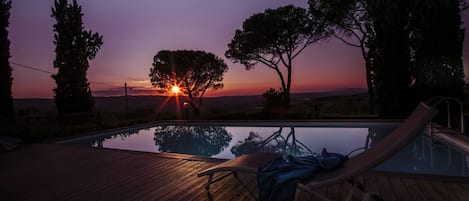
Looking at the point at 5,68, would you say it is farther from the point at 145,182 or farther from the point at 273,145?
the point at 273,145

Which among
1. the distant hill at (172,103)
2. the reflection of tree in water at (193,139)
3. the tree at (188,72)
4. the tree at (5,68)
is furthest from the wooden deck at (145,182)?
the tree at (188,72)

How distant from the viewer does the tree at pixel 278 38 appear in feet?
43.5

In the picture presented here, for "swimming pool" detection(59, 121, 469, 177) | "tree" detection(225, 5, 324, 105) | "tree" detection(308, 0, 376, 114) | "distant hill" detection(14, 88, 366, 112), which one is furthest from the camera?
"distant hill" detection(14, 88, 366, 112)

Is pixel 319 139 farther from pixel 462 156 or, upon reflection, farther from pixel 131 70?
pixel 131 70

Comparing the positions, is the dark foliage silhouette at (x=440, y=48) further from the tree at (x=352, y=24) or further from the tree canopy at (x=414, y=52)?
the tree at (x=352, y=24)

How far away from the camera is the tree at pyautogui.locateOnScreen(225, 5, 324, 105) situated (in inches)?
522

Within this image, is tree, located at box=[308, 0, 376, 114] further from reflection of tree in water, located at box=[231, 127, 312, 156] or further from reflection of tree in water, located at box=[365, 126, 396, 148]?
reflection of tree in water, located at box=[231, 127, 312, 156]

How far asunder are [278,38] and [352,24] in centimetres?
360

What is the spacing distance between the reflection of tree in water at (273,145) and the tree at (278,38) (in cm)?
521

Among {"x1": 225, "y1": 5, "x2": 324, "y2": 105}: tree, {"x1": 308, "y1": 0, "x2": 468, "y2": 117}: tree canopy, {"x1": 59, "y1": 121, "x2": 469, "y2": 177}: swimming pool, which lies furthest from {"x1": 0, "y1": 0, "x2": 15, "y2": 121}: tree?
{"x1": 308, "y1": 0, "x2": 468, "y2": 117}: tree canopy

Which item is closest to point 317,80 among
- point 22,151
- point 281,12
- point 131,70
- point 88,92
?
point 281,12

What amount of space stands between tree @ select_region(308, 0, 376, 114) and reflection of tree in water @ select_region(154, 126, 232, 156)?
277 inches

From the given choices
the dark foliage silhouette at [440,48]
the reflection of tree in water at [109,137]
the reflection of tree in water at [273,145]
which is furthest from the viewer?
the dark foliage silhouette at [440,48]

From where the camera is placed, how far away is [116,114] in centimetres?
1356
